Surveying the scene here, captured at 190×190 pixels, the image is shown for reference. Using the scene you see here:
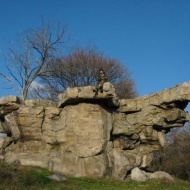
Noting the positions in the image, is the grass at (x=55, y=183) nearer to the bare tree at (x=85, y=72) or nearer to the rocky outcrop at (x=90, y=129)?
the rocky outcrop at (x=90, y=129)

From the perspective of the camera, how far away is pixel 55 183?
48.8ft

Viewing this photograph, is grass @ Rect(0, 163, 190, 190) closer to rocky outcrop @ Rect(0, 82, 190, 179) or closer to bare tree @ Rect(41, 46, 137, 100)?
rocky outcrop @ Rect(0, 82, 190, 179)

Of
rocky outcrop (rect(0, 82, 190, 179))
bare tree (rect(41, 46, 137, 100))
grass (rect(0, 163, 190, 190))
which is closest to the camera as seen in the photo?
grass (rect(0, 163, 190, 190))

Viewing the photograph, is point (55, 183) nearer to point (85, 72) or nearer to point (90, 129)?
point (90, 129)

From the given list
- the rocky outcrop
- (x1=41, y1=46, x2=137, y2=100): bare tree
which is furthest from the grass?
(x1=41, y1=46, x2=137, y2=100): bare tree

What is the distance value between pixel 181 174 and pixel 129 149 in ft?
36.7

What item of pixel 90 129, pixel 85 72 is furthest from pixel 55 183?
pixel 85 72

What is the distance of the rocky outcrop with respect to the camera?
1852 cm

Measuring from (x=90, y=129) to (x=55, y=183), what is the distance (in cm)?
457

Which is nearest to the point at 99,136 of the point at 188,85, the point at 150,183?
the point at 150,183

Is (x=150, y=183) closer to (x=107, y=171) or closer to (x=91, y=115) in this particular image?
(x=107, y=171)

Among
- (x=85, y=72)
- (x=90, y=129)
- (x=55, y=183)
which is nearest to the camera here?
(x=55, y=183)

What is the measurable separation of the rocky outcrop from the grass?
1.41 metres

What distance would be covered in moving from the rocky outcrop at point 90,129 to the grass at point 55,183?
1.41m
